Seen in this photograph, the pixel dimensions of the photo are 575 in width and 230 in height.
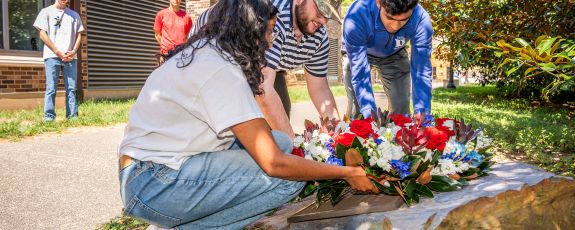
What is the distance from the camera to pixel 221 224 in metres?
2.56

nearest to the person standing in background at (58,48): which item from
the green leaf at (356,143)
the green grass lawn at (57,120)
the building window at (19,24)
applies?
the green grass lawn at (57,120)

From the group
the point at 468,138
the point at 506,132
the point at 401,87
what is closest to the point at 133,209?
the point at 468,138

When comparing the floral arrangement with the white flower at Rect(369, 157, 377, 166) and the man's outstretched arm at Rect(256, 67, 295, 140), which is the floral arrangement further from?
the man's outstretched arm at Rect(256, 67, 295, 140)

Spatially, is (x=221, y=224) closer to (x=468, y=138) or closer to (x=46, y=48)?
(x=468, y=138)

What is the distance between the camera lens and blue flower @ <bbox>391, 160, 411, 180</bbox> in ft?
8.30

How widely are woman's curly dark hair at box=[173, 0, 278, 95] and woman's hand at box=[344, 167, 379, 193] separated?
2.08ft

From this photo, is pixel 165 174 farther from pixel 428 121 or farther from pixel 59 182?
pixel 59 182

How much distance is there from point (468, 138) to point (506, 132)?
15.6 ft

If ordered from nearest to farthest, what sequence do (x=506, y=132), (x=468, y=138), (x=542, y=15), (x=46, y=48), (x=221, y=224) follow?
(x=221, y=224) < (x=468, y=138) < (x=542, y=15) < (x=506, y=132) < (x=46, y=48)

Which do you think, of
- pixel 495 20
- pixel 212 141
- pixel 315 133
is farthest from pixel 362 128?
pixel 495 20

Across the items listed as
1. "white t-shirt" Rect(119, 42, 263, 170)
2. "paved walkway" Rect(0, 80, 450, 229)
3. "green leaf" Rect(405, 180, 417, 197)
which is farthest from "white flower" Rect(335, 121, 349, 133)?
"paved walkway" Rect(0, 80, 450, 229)

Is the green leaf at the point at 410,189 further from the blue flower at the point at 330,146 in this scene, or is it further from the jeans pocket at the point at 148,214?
the jeans pocket at the point at 148,214

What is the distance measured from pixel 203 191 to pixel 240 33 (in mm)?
744

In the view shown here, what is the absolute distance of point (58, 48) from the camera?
25.6ft
